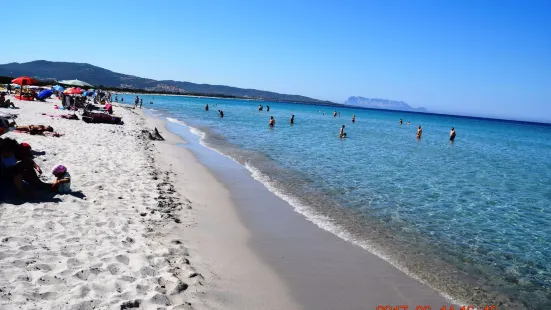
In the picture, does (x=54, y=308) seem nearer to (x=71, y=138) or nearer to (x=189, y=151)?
(x=71, y=138)

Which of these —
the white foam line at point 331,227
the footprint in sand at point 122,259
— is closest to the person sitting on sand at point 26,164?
the footprint in sand at point 122,259

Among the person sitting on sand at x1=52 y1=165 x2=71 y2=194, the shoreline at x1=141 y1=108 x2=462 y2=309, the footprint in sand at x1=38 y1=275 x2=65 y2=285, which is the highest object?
the person sitting on sand at x1=52 y1=165 x2=71 y2=194

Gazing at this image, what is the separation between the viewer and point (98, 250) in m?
5.27

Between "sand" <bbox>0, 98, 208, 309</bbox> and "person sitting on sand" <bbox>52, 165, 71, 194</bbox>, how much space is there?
0.21m

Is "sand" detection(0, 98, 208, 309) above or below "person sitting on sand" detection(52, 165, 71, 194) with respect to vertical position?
below

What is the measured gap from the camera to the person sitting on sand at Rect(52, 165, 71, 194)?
7309 millimetres

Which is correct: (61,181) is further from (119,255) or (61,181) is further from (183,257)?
(183,257)

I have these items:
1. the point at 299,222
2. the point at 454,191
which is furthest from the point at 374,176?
the point at 299,222

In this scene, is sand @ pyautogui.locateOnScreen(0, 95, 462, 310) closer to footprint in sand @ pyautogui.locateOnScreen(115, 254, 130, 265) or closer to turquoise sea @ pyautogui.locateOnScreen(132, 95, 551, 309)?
footprint in sand @ pyautogui.locateOnScreen(115, 254, 130, 265)

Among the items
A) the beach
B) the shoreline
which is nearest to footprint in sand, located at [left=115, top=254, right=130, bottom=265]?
the beach

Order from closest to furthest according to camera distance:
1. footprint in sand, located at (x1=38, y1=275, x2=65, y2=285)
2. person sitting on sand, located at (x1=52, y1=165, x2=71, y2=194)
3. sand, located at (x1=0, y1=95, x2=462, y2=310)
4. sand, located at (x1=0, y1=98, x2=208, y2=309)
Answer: sand, located at (x1=0, y1=98, x2=208, y2=309) < footprint in sand, located at (x1=38, y1=275, x2=65, y2=285) < sand, located at (x1=0, y1=95, x2=462, y2=310) < person sitting on sand, located at (x1=52, y1=165, x2=71, y2=194)

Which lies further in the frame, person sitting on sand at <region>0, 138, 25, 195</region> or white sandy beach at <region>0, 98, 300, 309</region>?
person sitting on sand at <region>0, 138, 25, 195</region>

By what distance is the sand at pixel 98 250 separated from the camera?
4074mm

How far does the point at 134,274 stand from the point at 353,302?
3.25 meters
